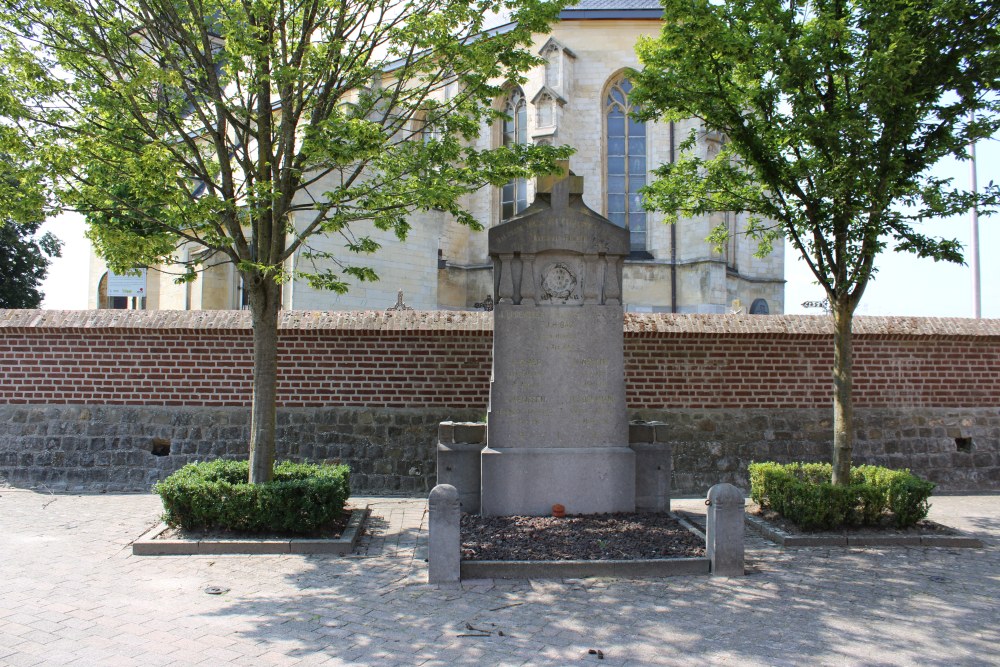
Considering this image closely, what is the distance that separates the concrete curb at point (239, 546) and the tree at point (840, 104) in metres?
5.16

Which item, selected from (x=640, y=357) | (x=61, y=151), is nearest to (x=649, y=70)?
(x=640, y=357)

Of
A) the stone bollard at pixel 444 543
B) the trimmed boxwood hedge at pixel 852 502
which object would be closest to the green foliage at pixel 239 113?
the stone bollard at pixel 444 543

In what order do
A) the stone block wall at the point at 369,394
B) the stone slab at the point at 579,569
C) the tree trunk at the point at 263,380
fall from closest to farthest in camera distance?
the stone slab at the point at 579,569 < the tree trunk at the point at 263,380 < the stone block wall at the point at 369,394

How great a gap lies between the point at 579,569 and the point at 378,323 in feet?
16.0

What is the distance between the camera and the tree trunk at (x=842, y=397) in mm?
7570

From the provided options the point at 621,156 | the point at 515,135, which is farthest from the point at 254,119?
the point at 621,156

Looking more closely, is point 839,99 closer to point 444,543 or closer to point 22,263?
point 444,543

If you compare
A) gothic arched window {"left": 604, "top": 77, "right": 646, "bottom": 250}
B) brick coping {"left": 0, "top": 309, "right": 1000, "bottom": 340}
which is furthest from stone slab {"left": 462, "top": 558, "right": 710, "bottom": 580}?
gothic arched window {"left": 604, "top": 77, "right": 646, "bottom": 250}

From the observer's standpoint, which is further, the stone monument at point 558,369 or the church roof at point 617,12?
the church roof at point 617,12

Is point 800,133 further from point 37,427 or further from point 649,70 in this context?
point 37,427

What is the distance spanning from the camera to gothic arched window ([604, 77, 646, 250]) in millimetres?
20734

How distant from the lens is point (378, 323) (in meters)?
9.70

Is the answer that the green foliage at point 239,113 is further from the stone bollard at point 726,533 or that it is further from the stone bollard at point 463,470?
the stone bollard at point 726,533

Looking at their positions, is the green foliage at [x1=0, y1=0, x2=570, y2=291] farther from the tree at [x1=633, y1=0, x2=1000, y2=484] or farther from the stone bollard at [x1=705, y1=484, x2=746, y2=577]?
the stone bollard at [x1=705, y1=484, x2=746, y2=577]
